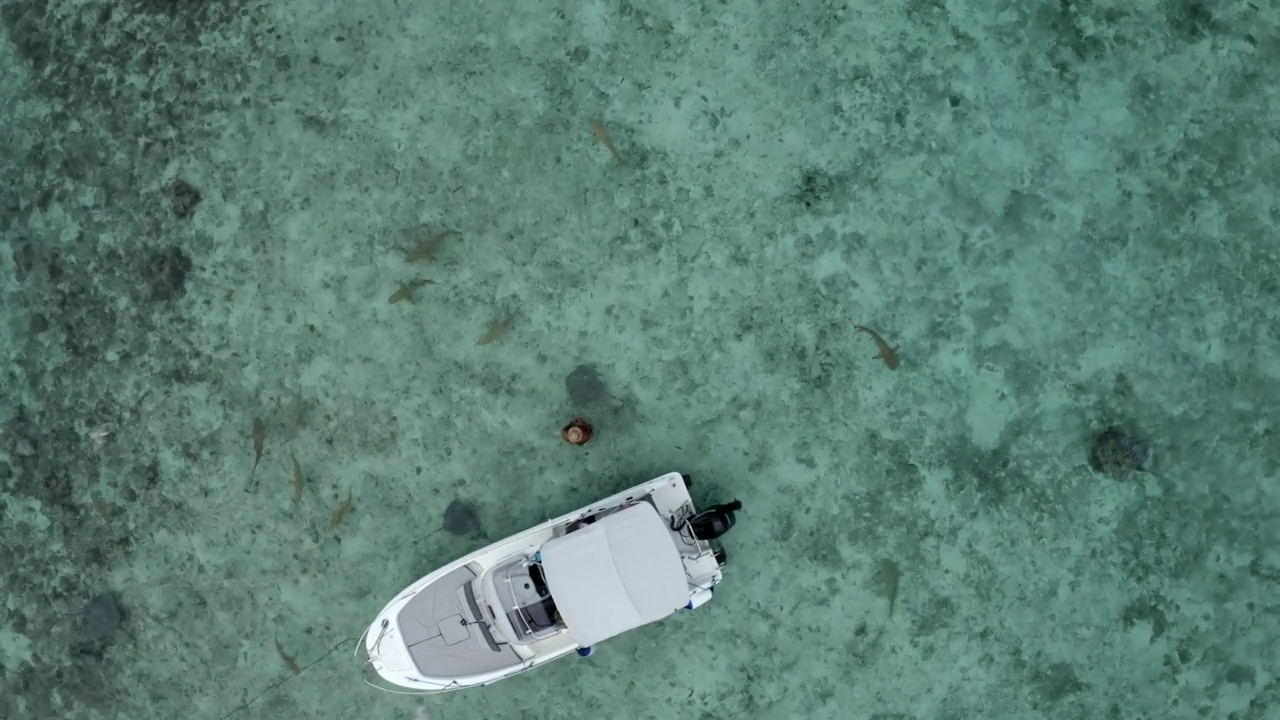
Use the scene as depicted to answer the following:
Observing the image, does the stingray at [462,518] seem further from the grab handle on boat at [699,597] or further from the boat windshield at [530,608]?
the grab handle on boat at [699,597]

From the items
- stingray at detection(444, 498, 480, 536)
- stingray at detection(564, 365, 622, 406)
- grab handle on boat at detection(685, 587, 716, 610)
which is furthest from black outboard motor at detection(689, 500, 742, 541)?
stingray at detection(444, 498, 480, 536)

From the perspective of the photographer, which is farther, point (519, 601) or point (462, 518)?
point (462, 518)

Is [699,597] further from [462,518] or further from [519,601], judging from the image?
[462,518]

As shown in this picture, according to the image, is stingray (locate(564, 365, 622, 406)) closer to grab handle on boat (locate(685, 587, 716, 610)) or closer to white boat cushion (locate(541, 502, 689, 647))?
white boat cushion (locate(541, 502, 689, 647))

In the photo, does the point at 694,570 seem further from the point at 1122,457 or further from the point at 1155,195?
the point at 1155,195

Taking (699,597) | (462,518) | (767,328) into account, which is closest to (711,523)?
(699,597)
